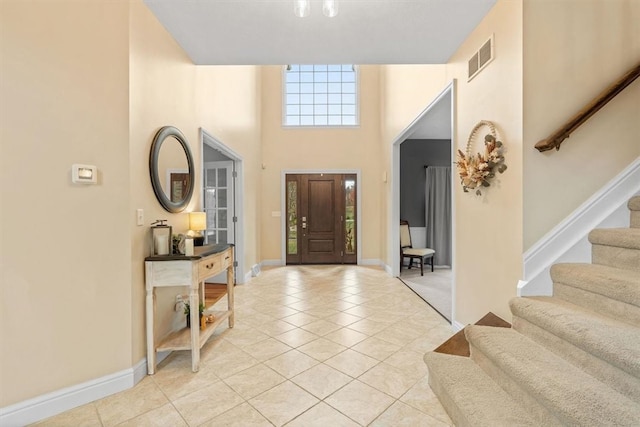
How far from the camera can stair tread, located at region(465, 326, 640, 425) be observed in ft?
3.56

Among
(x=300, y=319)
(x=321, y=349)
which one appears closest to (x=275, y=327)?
(x=300, y=319)

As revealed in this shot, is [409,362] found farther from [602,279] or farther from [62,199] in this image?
[62,199]

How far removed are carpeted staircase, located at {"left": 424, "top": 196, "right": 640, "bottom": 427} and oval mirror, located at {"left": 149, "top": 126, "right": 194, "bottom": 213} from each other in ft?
7.74

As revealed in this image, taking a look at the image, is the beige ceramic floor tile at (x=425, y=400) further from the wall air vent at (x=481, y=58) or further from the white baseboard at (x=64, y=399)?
the wall air vent at (x=481, y=58)

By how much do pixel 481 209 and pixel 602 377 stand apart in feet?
4.38

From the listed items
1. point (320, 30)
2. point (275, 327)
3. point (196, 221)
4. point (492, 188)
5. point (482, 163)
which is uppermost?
point (320, 30)

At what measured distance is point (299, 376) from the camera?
208cm

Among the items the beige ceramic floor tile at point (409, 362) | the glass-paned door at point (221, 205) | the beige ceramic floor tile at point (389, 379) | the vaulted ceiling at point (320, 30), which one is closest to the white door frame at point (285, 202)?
the glass-paned door at point (221, 205)

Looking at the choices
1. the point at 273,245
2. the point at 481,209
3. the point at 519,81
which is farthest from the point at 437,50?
the point at 273,245

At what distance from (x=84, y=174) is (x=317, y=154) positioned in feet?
16.7

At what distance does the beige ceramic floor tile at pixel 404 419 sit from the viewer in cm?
159

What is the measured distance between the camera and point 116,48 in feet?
6.34

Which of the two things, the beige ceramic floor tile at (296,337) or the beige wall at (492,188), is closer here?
the beige wall at (492,188)

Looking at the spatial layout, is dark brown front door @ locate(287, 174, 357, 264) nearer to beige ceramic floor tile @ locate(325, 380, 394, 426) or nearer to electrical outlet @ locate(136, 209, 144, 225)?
electrical outlet @ locate(136, 209, 144, 225)
